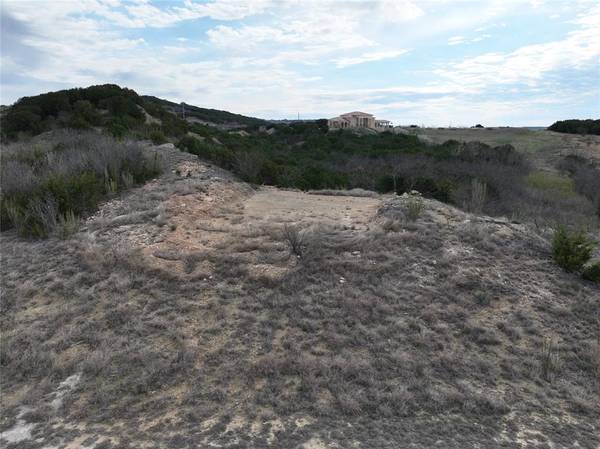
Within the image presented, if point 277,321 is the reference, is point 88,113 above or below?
above

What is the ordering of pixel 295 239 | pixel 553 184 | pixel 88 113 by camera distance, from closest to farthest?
pixel 295 239
pixel 88 113
pixel 553 184

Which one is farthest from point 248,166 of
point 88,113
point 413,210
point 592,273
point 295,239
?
point 88,113

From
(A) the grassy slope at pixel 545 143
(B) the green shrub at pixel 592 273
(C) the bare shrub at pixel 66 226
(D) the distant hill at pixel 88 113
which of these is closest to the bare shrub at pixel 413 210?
(B) the green shrub at pixel 592 273

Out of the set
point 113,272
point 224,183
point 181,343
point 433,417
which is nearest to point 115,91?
point 224,183

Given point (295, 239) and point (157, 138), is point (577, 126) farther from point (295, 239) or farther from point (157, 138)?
point (295, 239)

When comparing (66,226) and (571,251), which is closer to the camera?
(571,251)

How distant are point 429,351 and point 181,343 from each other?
7.64ft

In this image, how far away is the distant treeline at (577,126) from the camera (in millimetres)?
43812

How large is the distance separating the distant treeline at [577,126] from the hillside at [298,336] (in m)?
45.2

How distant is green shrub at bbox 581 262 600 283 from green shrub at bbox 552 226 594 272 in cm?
14

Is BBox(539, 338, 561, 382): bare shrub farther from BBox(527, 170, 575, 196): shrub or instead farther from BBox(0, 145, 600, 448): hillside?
BBox(527, 170, 575, 196): shrub

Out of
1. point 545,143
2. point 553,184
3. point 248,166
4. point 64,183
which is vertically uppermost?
point 545,143

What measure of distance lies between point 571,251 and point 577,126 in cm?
4897

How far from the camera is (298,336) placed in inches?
175
